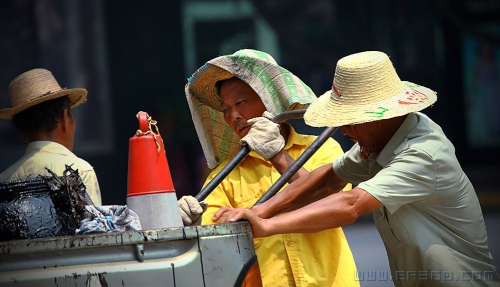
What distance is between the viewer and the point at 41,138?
435 cm

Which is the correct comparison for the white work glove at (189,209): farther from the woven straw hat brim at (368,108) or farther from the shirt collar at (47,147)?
the shirt collar at (47,147)

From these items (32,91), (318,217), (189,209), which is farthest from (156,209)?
(32,91)

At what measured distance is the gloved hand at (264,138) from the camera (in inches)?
148

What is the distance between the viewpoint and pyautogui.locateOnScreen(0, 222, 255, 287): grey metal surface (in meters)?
2.61

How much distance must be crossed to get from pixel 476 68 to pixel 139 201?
223 inches

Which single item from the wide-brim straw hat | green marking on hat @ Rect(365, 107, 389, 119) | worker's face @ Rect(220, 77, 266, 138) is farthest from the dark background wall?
green marking on hat @ Rect(365, 107, 389, 119)

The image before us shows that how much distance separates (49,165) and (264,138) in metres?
1.12

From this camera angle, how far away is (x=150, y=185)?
3.21m

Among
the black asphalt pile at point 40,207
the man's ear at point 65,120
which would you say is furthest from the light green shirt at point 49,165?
the black asphalt pile at point 40,207

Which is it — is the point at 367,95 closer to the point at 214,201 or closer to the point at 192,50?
the point at 214,201

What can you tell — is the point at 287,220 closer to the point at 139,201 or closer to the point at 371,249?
the point at 139,201

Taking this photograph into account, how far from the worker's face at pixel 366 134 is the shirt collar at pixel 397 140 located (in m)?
0.07

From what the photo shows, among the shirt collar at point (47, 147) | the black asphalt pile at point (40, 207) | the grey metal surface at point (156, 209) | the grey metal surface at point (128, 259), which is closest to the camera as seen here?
the grey metal surface at point (128, 259)

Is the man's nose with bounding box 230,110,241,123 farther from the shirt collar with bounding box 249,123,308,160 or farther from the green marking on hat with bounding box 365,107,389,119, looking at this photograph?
the green marking on hat with bounding box 365,107,389,119
